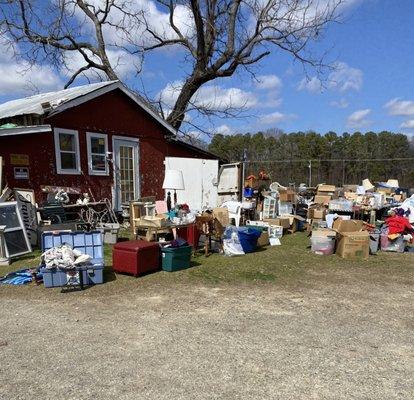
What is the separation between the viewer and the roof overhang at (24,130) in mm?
8864

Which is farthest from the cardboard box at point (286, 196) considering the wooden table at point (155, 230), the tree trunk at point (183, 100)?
the tree trunk at point (183, 100)

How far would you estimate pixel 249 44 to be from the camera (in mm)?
17766

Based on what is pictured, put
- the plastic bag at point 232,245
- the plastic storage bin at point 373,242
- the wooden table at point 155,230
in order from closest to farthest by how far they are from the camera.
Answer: the wooden table at point 155,230, the plastic bag at point 232,245, the plastic storage bin at point 373,242

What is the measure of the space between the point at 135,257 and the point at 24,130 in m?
5.03

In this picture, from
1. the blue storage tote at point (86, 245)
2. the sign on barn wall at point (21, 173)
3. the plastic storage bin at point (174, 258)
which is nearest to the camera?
the blue storage tote at point (86, 245)

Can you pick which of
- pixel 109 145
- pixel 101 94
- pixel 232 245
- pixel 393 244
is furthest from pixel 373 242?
pixel 101 94

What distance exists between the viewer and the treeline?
20622 mm

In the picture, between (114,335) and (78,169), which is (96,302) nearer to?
(114,335)

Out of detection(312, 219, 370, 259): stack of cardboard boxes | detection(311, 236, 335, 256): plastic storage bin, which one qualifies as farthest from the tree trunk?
detection(312, 219, 370, 259): stack of cardboard boxes

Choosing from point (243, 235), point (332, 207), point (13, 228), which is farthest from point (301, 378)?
point (332, 207)

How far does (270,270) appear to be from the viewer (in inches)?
281

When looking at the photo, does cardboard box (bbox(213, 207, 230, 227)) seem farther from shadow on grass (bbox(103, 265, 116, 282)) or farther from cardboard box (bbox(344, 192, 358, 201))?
cardboard box (bbox(344, 192, 358, 201))

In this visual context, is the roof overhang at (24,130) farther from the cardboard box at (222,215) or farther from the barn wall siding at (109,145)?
the cardboard box at (222,215)

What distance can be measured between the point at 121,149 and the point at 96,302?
300 inches
